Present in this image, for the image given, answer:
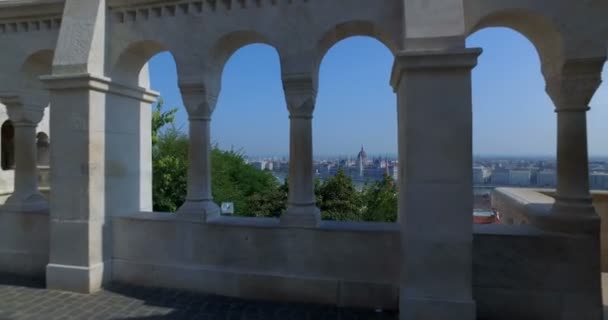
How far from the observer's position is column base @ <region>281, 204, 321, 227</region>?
12.8 feet

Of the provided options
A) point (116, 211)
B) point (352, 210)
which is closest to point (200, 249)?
point (116, 211)

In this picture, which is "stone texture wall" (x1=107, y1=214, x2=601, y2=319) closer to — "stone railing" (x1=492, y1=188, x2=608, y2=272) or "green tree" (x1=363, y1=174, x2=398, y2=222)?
"stone railing" (x1=492, y1=188, x2=608, y2=272)

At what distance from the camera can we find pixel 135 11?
4.41 meters

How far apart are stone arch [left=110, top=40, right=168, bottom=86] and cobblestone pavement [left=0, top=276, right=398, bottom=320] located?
8.55 ft

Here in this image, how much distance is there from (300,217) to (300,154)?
0.68 meters

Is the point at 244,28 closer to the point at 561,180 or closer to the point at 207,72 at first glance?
the point at 207,72

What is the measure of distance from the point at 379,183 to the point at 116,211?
1624 centimetres

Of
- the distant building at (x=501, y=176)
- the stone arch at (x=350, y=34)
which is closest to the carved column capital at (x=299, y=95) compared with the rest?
the stone arch at (x=350, y=34)

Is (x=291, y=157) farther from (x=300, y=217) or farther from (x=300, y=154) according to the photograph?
(x=300, y=217)

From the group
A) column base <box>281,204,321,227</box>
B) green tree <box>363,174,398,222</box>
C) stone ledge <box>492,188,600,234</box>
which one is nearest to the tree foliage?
green tree <box>363,174,398,222</box>

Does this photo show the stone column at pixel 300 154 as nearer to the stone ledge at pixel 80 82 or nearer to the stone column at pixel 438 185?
the stone column at pixel 438 185

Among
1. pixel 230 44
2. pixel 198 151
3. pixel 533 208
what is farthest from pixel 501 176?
pixel 198 151

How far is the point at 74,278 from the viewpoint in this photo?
427cm

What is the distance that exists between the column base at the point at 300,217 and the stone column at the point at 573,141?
230 centimetres
